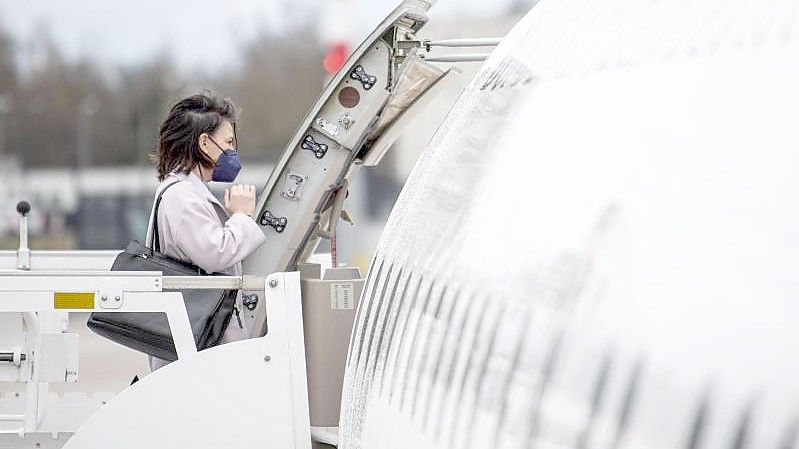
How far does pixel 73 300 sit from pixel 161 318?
36 cm

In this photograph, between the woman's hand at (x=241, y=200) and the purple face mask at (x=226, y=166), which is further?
the purple face mask at (x=226, y=166)

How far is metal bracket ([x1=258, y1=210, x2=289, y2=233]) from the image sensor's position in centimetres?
513

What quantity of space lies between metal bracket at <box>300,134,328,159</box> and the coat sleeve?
43 centimetres

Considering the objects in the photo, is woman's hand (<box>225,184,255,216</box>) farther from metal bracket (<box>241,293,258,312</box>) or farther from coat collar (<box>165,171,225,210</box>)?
metal bracket (<box>241,293,258,312</box>)

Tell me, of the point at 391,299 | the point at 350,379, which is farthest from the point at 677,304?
the point at 350,379

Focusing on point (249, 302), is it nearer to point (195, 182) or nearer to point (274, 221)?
point (274, 221)

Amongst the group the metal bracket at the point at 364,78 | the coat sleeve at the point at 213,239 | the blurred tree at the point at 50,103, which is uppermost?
the blurred tree at the point at 50,103

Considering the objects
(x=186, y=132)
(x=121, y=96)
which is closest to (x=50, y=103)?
(x=121, y=96)

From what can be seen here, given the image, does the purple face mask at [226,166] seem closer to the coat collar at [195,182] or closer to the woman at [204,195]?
the woman at [204,195]

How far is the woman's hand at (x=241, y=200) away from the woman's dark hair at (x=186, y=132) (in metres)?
0.17

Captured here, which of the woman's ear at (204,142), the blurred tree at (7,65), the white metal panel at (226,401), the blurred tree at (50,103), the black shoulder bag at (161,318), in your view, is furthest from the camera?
the blurred tree at (50,103)

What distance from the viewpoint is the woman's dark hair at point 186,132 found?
5.02m

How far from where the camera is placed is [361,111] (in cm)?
505

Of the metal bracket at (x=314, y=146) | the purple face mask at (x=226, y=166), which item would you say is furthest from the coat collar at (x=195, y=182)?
the metal bracket at (x=314, y=146)
